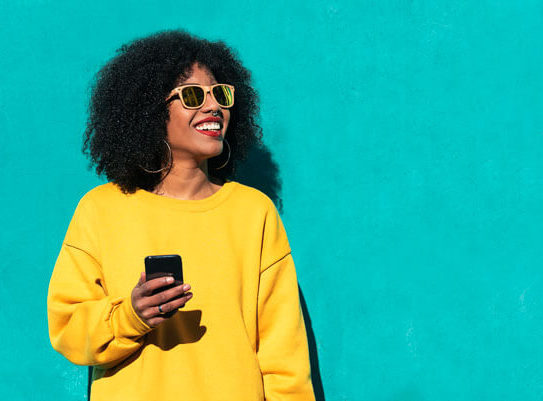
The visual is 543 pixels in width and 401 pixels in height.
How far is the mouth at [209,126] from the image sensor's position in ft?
7.70

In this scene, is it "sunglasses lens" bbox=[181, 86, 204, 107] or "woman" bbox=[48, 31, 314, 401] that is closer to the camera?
"woman" bbox=[48, 31, 314, 401]

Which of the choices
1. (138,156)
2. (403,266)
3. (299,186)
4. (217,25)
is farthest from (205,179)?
(403,266)

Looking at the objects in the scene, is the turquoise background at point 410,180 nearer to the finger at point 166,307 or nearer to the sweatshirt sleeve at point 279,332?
the sweatshirt sleeve at point 279,332

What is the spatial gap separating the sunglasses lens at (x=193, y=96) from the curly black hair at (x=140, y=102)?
0.27ft

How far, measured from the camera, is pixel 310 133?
9.71 feet

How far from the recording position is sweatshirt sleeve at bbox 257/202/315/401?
2395mm

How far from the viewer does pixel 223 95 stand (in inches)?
94.2

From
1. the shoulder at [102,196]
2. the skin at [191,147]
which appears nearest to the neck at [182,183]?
the skin at [191,147]

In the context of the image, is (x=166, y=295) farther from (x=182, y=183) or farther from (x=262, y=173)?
(x=262, y=173)

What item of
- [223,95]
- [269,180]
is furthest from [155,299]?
[269,180]

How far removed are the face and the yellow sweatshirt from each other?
170mm

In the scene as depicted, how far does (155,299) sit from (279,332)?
1.95 ft

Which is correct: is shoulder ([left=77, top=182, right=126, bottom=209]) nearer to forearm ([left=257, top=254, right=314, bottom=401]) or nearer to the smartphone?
the smartphone

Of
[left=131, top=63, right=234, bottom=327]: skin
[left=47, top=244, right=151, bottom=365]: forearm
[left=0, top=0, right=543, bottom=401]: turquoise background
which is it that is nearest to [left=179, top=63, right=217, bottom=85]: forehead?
[left=131, top=63, right=234, bottom=327]: skin
